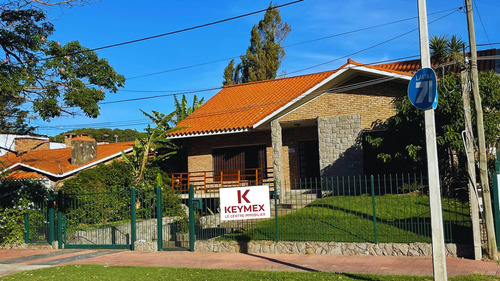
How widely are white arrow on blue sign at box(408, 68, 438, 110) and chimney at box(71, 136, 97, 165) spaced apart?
2288 centimetres

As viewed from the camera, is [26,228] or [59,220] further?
[26,228]

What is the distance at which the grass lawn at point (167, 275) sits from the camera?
8.77 meters

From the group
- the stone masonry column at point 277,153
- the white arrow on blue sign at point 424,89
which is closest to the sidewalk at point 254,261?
the white arrow on blue sign at point 424,89

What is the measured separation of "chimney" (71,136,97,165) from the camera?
26.4 meters

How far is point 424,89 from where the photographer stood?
6867mm

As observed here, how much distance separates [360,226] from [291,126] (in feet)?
31.2

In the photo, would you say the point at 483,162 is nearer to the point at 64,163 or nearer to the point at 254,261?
the point at 254,261

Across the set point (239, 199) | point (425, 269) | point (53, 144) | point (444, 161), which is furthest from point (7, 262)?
point (53, 144)

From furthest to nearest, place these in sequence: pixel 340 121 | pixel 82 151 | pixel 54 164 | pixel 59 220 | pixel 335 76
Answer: pixel 54 164 → pixel 82 151 → pixel 340 121 → pixel 335 76 → pixel 59 220

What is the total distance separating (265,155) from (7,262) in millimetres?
11571

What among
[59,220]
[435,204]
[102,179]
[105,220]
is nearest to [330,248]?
[435,204]

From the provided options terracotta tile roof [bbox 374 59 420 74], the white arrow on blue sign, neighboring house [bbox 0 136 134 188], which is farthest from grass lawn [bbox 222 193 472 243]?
neighboring house [bbox 0 136 134 188]

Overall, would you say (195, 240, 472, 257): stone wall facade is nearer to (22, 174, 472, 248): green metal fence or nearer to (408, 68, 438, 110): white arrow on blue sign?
(22, 174, 472, 248): green metal fence

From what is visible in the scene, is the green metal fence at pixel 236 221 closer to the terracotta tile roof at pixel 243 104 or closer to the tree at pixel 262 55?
the terracotta tile roof at pixel 243 104
